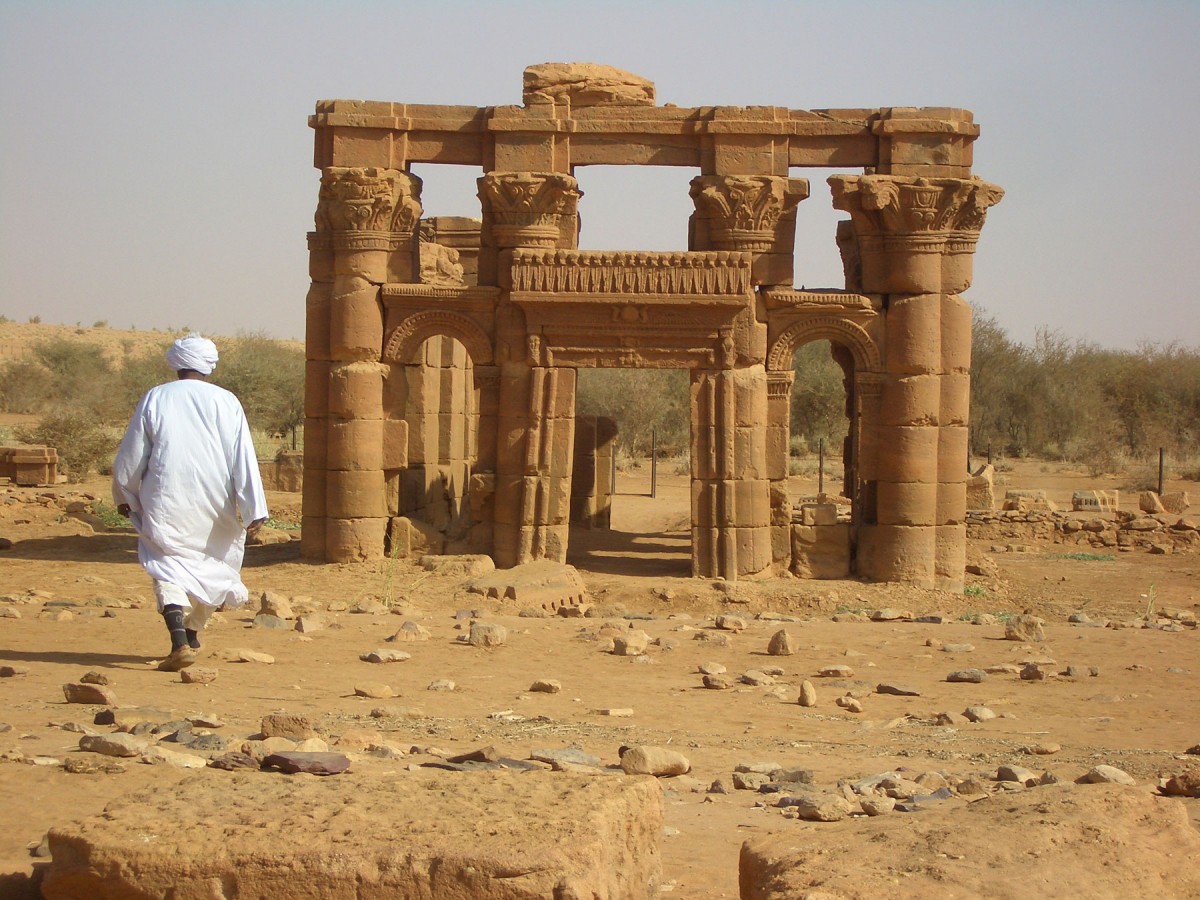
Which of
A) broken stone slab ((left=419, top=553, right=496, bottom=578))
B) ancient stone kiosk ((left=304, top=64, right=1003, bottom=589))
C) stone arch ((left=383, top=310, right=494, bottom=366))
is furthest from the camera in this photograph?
stone arch ((left=383, top=310, right=494, bottom=366))

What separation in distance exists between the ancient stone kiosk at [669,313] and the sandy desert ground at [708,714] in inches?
95.5

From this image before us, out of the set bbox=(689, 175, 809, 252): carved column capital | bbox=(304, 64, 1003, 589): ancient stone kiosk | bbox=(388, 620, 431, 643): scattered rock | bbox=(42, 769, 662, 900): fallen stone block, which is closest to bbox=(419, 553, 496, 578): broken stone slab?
bbox=(304, 64, 1003, 589): ancient stone kiosk

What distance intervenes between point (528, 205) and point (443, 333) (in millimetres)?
1785

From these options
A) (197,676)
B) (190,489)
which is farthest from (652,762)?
(190,489)

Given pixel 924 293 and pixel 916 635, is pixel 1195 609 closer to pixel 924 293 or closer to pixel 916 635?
pixel 924 293

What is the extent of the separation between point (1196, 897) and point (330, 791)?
2389 millimetres

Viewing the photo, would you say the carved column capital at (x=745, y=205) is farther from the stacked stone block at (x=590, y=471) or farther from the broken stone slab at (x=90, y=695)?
the broken stone slab at (x=90, y=695)

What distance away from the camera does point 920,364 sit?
16.4 m

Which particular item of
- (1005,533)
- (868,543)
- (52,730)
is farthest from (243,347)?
(52,730)

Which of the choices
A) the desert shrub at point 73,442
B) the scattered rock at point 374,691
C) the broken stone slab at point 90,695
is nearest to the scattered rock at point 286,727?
the broken stone slab at point 90,695

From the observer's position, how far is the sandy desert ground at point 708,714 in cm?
398

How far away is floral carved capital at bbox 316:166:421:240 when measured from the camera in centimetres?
1641

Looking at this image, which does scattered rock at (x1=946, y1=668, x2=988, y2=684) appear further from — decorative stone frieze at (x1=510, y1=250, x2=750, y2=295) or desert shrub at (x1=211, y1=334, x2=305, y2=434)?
desert shrub at (x1=211, y1=334, x2=305, y2=434)

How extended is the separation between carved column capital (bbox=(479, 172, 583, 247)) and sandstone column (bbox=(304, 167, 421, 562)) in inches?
39.8
